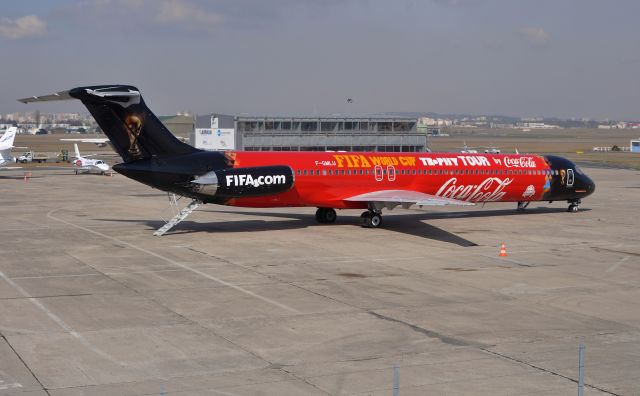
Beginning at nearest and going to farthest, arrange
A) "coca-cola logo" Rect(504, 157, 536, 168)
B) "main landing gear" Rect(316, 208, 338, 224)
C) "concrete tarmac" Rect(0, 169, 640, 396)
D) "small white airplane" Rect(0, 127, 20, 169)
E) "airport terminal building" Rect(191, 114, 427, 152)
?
"concrete tarmac" Rect(0, 169, 640, 396)
"main landing gear" Rect(316, 208, 338, 224)
"coca-cola logo" Rect(504, 157, 536, 168)
"small white airplane" Rect(0, 127, 20, 169)
"airport terminal building" Rect(191, 114, 427, 152)

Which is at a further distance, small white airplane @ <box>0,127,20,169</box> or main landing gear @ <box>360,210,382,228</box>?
small white airplane @ <box>0,127,20,169</box>

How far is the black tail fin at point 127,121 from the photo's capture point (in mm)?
30656

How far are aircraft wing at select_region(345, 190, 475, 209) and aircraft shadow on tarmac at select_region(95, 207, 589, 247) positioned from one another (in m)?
1.30

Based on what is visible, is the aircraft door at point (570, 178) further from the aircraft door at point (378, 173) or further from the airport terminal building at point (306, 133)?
the airport terminal building at point (306, 133)

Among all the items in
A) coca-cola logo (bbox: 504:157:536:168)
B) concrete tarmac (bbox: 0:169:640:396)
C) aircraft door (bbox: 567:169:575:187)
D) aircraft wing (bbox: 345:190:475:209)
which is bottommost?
concrete tarmac (bbox: 0:169:640:396)

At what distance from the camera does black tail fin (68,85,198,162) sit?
3066cm

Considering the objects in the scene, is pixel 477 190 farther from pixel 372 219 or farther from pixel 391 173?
pixel 372 219

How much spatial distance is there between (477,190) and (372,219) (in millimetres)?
6613

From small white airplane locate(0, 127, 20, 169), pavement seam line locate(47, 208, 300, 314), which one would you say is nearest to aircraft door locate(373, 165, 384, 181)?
pavement seam line locate(47, 208, 300, 314)

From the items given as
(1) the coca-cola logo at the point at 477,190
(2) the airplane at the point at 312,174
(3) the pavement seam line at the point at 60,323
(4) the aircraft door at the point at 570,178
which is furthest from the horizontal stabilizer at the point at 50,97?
(4) the aircraft door at the point at 570,178

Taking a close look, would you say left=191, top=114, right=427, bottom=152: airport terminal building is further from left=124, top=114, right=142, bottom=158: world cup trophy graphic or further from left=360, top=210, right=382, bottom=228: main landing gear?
left=124, top=114, right=142, bottom=158: world cup trophy graphic

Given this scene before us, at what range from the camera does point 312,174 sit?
35781mm

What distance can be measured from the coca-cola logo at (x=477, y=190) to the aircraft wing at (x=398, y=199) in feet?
7.85

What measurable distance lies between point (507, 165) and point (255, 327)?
2546 centimetres
